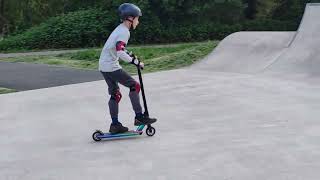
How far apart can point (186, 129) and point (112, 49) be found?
1.53 m

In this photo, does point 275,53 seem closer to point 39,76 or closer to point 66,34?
point 39,76

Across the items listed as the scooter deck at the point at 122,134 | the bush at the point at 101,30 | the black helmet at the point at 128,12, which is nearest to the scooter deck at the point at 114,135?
the scooter deck at the point at 122,134

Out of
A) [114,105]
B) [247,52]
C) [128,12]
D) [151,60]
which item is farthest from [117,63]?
[151,60]

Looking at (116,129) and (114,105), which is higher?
(114,105)

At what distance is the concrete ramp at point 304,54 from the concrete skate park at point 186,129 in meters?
0.05

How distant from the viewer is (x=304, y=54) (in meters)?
13.1

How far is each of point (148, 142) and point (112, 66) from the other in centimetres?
107

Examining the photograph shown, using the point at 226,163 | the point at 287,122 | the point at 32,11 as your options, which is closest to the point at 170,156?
the point at 226,163

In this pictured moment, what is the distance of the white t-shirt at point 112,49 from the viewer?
20.7 ft

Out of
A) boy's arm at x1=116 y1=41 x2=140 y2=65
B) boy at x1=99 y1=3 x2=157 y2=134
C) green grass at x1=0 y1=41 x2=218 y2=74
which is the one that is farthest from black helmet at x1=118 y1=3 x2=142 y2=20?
green grass at x1=0 y1=41 x2=218 y2=74

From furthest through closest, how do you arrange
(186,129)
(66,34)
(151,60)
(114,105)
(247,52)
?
1. (66,34)
2. (151,60)
3. (247,52)
4. (186,129)
5. (114,105)

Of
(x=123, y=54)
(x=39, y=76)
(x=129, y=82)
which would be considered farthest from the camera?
(x=39, y=76)

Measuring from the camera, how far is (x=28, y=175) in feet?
16.6

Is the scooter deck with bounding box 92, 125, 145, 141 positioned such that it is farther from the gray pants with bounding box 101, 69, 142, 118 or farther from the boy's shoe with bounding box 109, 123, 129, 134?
the gray pants with bounding box 101, 69, 142, 118
